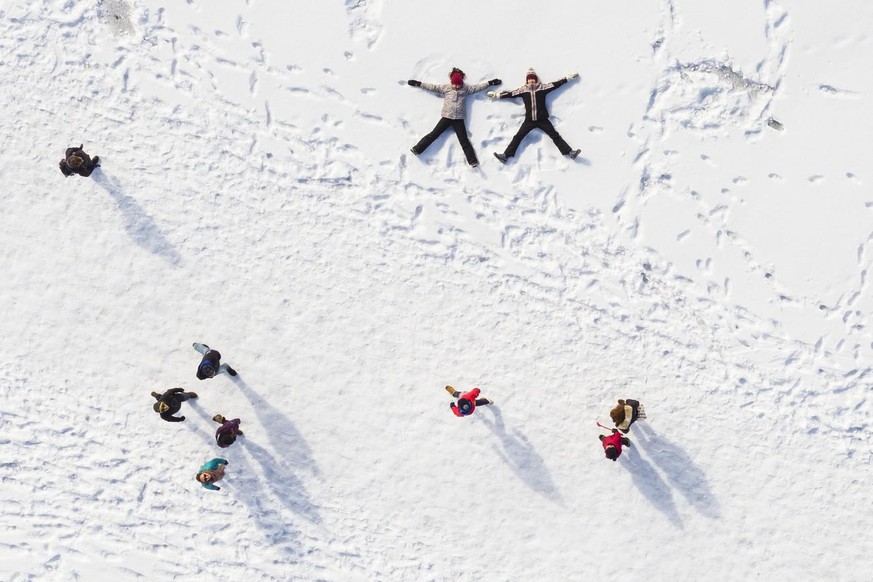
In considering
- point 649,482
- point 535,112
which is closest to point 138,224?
point 535,112

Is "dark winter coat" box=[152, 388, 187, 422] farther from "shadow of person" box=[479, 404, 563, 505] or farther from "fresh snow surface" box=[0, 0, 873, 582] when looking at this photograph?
"shadow of person" box=[479, 404, 563, 505]

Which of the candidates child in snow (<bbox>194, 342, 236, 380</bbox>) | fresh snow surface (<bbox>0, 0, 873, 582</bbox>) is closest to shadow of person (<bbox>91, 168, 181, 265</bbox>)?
fresh snow surface (<bbox>0, 0, 873, 582</bbox>)

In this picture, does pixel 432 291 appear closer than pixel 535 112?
No

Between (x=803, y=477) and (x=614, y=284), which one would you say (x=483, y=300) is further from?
(x=803, y=477)

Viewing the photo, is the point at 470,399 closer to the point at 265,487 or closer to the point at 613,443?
the point at 613,443

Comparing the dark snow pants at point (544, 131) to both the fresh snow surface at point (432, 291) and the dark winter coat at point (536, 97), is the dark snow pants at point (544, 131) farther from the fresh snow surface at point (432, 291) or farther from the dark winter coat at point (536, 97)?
the fresh snow surface at point (432, 291)

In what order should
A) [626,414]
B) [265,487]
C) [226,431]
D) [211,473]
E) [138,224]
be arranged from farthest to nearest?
[138,224] → [265,487] → [226,431] → [211,473] → [626,414]

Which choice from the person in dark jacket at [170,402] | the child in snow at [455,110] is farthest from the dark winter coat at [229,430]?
the child in snow at [455,110]
